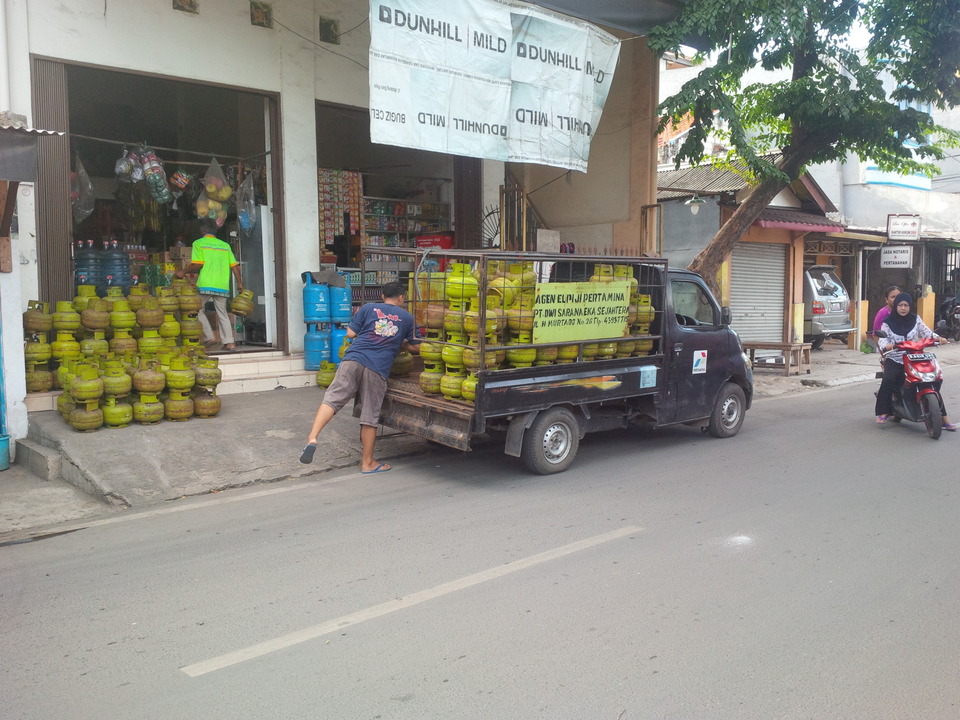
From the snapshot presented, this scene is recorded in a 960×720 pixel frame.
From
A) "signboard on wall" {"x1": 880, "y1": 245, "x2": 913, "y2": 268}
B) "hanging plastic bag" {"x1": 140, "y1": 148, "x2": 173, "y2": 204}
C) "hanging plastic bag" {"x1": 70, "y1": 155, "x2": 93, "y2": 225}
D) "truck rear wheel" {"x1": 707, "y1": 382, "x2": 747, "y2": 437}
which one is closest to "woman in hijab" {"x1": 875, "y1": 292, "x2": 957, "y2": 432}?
"truck rear wheel" {"x1": 707, "y1": 382, "x2": 747, "y2": 437}

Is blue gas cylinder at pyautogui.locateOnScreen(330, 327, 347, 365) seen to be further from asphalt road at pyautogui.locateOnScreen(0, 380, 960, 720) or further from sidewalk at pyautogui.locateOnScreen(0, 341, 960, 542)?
asphalt road at pyautogui.locateOnScreen(0, 380, 960, 720)

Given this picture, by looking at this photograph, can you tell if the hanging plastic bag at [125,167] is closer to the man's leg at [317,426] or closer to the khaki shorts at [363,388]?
the khaki shorts at [363,388]

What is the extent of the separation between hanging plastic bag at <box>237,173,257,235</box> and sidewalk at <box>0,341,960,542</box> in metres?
3.00

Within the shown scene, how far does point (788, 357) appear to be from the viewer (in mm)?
14086

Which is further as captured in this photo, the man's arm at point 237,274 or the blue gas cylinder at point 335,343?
the blue gas cylinder at point 335,343

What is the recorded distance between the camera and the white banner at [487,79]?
878 centimetres

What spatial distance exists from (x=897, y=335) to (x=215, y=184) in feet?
29.5

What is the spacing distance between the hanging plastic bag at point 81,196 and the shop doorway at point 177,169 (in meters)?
0.07

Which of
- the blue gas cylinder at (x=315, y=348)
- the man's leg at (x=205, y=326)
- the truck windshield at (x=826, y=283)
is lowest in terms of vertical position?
the blue gas cylinder at (x=315, y=348)

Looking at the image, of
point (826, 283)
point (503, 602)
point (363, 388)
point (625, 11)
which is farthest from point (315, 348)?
point (826, 283)

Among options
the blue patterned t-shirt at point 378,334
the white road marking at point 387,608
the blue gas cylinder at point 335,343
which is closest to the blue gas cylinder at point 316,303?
the blue gas cylinder at point 335,343

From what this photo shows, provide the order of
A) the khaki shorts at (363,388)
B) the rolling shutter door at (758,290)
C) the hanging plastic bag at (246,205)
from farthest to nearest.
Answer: the rolling shutter door at (758,290)
the hanging plastic bag at (246,205)
the khaki shorts at (363,388)

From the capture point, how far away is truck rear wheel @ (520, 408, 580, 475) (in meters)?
6.92

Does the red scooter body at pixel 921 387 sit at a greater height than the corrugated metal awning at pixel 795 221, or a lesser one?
lesser
